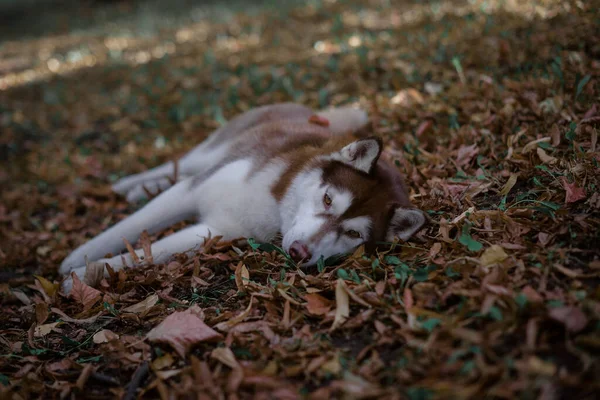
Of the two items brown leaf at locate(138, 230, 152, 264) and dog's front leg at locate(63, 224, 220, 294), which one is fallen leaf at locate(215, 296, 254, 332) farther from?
brown leaf at locate(138, 230, 152, 264)

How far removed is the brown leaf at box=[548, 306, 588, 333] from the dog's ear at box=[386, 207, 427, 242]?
972 mm

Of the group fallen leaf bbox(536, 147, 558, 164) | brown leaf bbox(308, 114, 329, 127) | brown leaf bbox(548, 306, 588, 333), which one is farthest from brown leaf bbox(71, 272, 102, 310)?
fallen leaf bbox(536, 147, 558, 164)

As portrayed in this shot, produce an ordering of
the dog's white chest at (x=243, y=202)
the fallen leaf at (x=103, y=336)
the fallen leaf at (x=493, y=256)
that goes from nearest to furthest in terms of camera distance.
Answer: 1. the fallen leaf at (x=493, y=256)
2. the fallen leaf at (x=103, y=336)
3. the dog's white chest at (x=243, y=202)

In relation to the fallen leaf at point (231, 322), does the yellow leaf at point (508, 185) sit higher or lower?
higher

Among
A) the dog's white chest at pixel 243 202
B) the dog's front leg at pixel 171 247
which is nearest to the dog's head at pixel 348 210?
the dog's white chest at pixel 243 202

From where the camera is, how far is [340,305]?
253 cm

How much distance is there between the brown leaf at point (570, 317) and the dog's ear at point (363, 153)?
52.8 inches

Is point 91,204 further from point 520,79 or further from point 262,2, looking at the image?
point 262,2

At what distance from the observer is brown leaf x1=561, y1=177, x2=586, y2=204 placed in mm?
2805

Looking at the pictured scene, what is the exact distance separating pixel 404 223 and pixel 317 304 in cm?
80

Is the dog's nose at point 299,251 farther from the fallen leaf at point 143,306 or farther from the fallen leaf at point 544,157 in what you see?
the fallen leaf at point 544,157

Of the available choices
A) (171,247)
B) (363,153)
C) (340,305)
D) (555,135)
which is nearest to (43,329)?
(171,247)

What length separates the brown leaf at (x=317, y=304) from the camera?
2.56 meters

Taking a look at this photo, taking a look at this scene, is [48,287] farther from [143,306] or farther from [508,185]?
[508,185]
